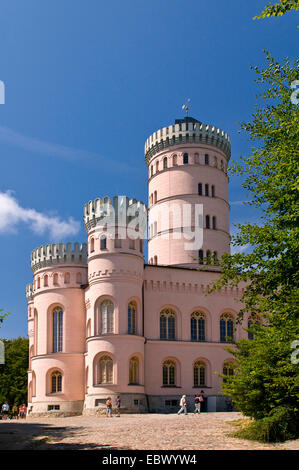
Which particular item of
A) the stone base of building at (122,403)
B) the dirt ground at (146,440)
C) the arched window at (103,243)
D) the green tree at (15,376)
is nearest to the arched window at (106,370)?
the stone base of building at (122,403)

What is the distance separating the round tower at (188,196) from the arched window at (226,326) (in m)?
6.54

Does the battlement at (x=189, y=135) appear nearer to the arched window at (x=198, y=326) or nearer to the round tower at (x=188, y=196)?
the round tower at (x=188, y=196)

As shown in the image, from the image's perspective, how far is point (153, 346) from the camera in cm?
4288

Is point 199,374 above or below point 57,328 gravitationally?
below

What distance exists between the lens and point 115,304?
40594mm

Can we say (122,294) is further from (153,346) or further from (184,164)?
(184,164)

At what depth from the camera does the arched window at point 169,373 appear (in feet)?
141

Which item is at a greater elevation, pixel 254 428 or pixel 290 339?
pixel 290 339

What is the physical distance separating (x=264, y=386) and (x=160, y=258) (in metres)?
32.5

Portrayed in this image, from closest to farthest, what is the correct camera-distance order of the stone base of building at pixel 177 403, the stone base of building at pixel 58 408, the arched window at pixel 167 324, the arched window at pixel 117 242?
the arched window at pixel 117 242 < the stone base of building at pixel 177 403 < the stone base of building at pixel 58 408 < the arched window at pixel 167 324

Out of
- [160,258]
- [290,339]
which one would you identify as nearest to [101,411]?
[160,258]

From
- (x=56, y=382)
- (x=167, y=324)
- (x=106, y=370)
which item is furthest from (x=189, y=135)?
(x=56, y=382)

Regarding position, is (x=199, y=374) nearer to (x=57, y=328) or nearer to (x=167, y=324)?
(x=167, y=324)

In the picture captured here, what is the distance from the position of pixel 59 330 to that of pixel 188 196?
55.1ft
